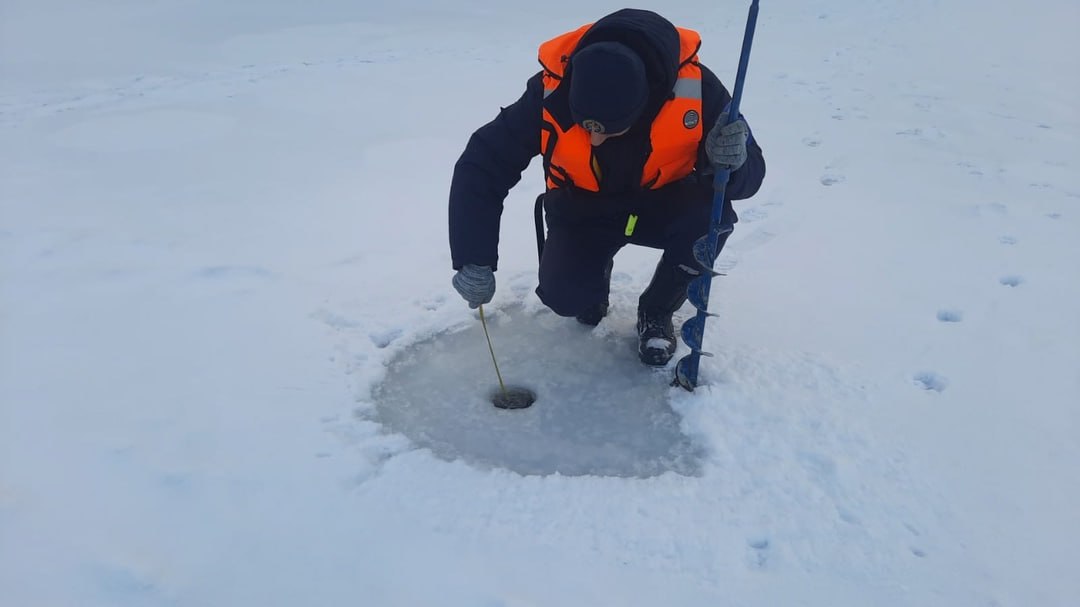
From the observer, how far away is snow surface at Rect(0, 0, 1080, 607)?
1775mm

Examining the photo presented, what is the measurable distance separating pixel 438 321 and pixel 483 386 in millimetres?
443

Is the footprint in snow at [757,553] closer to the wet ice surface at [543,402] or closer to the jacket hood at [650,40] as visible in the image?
the wet ice surface at [543,402]

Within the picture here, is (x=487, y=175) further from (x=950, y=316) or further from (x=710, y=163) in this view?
(x=950, y=316)

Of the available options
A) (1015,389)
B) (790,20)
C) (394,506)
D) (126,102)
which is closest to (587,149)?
(394,506)

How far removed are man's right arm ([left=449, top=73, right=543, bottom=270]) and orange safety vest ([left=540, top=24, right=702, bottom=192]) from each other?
0.08m

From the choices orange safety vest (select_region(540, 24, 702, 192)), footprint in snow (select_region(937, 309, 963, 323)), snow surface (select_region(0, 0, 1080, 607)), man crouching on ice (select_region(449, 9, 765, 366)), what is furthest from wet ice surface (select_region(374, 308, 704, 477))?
footprint in snow (select_region(937, 309, 963, 323))

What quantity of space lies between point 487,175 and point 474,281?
351 mm

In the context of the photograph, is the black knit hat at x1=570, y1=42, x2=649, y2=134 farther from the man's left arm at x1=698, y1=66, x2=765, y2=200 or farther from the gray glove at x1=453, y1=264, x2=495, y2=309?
the gray glove at x1=453, y1=264, x2=495, y2=309

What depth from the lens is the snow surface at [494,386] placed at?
1775 mm

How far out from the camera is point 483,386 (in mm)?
2537

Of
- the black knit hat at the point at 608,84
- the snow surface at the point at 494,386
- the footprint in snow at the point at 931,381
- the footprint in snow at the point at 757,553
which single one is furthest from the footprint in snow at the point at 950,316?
the black knit hat at the point at 608,84

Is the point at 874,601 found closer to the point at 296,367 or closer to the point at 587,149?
the point at 587,149

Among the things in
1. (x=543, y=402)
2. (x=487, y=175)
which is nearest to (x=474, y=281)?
(x=487, y=175)

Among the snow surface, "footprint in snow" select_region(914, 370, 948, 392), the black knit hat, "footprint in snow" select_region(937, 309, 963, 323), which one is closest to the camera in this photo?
the snow surface
